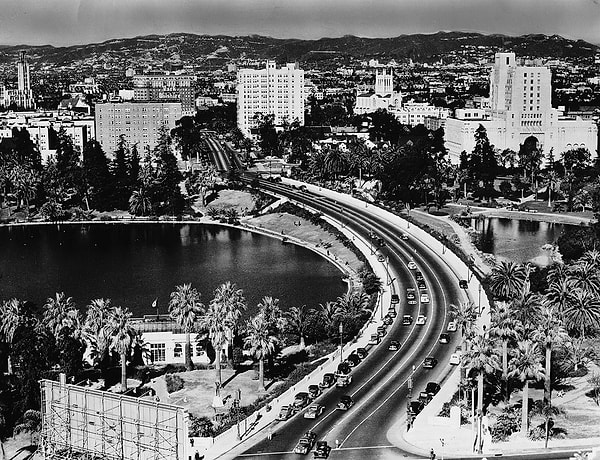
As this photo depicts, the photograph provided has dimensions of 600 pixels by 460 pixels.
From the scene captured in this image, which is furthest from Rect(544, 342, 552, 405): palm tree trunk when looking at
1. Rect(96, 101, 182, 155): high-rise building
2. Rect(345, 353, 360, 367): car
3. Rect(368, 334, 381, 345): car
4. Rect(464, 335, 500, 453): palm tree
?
Rect(96, 101, 182, 155): high-rise building

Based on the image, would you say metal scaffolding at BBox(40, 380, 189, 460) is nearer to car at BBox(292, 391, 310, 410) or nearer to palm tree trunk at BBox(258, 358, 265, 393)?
car at BBox(292, 391, 310, 410)

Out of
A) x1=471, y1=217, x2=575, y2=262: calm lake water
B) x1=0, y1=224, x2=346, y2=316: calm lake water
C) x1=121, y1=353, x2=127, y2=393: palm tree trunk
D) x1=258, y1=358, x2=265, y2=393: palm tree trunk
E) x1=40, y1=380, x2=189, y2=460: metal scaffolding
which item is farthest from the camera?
x1=471, y1=217, x2=575, y2=262: calm lake water

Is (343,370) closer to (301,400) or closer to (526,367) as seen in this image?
(301,400)

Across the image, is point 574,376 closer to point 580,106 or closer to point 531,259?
point 531,259

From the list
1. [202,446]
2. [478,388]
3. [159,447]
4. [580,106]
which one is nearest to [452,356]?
[478,388]

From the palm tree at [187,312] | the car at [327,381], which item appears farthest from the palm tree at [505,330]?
the palm tree at [187,312]

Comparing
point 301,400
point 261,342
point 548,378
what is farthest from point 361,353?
point 548,378

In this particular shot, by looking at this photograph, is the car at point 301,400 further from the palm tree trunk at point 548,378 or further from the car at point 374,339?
the palm tree trunk at point 548,378
